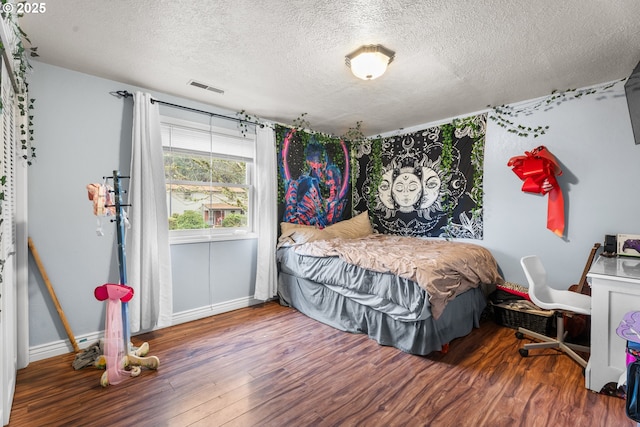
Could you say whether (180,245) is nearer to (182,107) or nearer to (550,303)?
(182,107)

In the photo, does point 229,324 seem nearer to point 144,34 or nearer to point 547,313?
point 144,34

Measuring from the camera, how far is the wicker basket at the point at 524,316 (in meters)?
2.67

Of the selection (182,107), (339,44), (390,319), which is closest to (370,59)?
(339,44)

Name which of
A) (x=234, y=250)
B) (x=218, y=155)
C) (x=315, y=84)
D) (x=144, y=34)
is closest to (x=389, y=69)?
(x=315, y=84)

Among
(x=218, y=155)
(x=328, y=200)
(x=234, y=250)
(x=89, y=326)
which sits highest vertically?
(x=218, y=155)

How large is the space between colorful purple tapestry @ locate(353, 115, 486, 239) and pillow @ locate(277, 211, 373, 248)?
11.7 inches

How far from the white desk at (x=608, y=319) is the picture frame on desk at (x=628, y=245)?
0.74 m

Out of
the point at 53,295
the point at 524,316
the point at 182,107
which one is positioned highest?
the point at 182,107

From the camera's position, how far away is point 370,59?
214cm

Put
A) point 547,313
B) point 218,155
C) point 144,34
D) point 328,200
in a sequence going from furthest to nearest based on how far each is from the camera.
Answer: point 328,200, point 218,155, point 547,313, point 144,34

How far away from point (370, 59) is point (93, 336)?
3.38m

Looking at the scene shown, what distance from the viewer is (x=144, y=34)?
6.48 ft

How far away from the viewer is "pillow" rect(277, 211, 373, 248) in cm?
363

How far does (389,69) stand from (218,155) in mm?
2119
